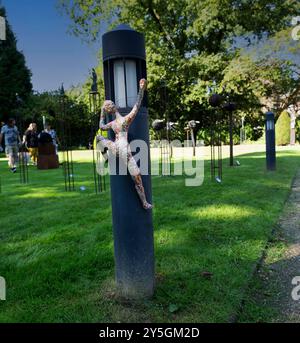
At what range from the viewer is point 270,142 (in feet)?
29.1

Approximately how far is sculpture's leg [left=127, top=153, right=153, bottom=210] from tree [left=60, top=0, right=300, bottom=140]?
18999 mm

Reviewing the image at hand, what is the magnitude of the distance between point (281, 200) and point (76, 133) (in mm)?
24714

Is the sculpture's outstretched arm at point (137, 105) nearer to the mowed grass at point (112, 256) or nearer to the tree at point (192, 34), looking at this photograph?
the mowed grass at point (112, 256)

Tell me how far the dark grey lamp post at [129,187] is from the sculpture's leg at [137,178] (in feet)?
0.11

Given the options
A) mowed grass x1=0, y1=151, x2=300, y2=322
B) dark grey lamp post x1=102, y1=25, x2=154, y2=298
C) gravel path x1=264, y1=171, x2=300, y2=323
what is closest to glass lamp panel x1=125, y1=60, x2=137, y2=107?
dark grey lamp post x1=102, y1=25, x2=154, y2=298

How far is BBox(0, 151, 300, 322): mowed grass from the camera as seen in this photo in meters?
2.34

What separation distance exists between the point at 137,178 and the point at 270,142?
7.28m

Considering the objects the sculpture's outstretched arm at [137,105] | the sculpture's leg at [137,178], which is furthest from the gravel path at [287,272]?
the sculpture's outstretched arm at [137,105]

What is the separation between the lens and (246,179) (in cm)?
749

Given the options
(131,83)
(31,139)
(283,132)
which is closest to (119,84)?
(131,83)

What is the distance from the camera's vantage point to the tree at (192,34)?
21500 millimetres
